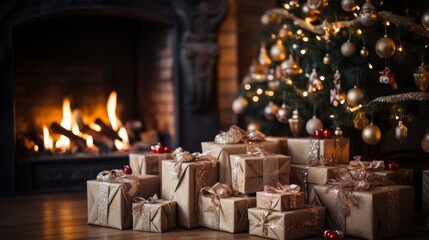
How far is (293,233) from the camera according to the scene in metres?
2.95

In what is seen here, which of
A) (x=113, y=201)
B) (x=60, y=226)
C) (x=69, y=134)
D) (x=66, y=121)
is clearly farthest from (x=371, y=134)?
(x=66, y=121)

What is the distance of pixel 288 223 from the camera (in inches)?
115

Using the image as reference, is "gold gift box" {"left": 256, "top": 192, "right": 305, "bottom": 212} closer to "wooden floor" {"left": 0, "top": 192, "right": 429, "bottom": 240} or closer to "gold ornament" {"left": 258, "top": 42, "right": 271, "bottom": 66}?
"wooden floor" {"left": 0, "top": 192, "right": 429, "bottom": 240}

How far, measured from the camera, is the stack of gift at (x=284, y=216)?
293 centimetres

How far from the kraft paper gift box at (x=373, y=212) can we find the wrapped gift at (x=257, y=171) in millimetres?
209

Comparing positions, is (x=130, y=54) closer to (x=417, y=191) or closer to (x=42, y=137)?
(x=42, y=137)

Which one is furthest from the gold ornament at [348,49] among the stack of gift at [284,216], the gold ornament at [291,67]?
the stack of gift at [284,216]

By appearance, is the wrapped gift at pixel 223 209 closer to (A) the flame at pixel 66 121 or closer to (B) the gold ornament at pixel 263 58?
(B) the gold ornament at pixel 263 58

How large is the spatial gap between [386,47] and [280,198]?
1007 millimetres

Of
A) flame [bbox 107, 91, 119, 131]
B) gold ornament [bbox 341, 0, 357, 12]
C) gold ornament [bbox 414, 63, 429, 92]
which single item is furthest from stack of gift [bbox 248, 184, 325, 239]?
flame [bbox 107, 91, 119, 131]

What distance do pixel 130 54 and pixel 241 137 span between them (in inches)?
76.8

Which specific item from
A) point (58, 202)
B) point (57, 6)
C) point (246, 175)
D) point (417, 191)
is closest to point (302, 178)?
point (246, 175)

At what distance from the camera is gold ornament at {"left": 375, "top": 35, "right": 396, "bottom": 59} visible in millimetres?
3304

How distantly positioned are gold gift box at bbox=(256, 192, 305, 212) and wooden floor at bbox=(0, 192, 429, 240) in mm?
174
